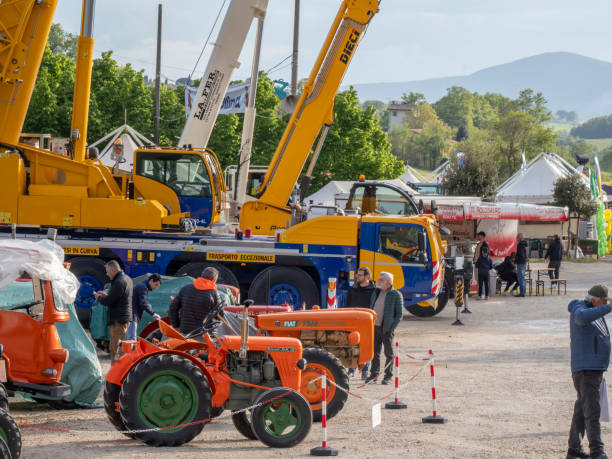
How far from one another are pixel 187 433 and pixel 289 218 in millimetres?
12083

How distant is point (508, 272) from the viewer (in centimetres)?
2912

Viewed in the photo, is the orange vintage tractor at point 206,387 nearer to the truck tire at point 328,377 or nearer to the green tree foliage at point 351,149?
the truck tire at point 328,377

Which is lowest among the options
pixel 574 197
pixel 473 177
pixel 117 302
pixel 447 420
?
pixel 447 420

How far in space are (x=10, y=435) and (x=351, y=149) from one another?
4409cm

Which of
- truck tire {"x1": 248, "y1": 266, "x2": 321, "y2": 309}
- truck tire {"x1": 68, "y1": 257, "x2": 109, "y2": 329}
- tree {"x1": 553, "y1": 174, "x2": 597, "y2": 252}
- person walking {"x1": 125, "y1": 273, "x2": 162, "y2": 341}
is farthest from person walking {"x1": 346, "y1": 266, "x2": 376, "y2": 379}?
tree {"x1": 553, "y1": 174, "x2": 597, "y2": 252}

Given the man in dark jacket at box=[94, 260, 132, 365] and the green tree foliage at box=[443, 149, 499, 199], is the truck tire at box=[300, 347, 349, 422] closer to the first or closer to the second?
the man in dark jacket at box=[94, 260, 132, 365]

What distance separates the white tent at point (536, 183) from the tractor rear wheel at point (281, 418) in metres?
40.8

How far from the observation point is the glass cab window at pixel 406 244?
1889 cm

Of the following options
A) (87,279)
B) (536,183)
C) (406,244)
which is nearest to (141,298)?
(87,279)

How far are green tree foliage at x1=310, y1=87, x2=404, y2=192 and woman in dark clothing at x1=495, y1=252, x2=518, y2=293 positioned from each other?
2022 cm

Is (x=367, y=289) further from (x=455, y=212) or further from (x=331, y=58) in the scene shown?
(x=455, y=212)

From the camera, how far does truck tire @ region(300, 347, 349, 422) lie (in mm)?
10828

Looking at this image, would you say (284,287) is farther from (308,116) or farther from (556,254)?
(556,254)

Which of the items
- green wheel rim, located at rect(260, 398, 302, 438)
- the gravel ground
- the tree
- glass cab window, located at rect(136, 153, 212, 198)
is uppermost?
the tree
